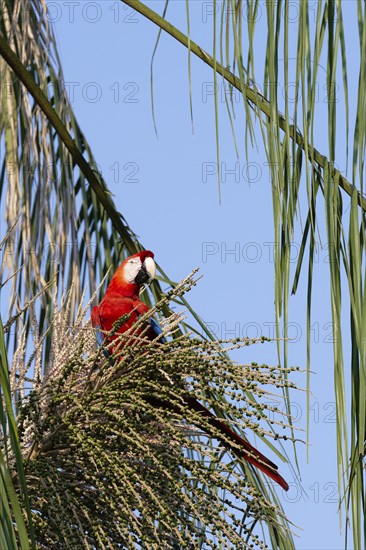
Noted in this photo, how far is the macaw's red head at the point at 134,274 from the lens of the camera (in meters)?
2.26

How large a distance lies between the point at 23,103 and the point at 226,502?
166cm

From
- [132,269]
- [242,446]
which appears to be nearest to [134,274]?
[132,269]

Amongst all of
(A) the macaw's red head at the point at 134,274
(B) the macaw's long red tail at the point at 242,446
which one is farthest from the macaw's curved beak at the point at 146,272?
(B) the macaw's long red tail at the point at 242,446

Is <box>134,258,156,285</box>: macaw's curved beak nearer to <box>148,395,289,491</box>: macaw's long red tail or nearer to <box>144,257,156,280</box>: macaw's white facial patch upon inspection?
<box>144,257,156,280</box>: macaw's white facial patch

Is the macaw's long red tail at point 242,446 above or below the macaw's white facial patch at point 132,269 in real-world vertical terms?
below

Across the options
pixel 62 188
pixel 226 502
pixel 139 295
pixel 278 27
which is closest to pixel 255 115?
pixel 278 27

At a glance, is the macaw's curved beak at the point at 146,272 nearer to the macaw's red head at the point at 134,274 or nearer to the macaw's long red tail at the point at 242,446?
the macaw's red head at the point at 134,274

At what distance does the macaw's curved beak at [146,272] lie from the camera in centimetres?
229

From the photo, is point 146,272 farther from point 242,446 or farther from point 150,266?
point 242,446

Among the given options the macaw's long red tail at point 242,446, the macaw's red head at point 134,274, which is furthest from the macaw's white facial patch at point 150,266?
the macaw's long red tail at point 242,446

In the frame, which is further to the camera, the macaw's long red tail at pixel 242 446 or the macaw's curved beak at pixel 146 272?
the macaw's curved beak at pixel 146 272

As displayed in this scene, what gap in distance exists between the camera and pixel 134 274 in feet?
7.50

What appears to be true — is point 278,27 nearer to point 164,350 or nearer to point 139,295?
point 164,350

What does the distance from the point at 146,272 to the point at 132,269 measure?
0.03 meters
